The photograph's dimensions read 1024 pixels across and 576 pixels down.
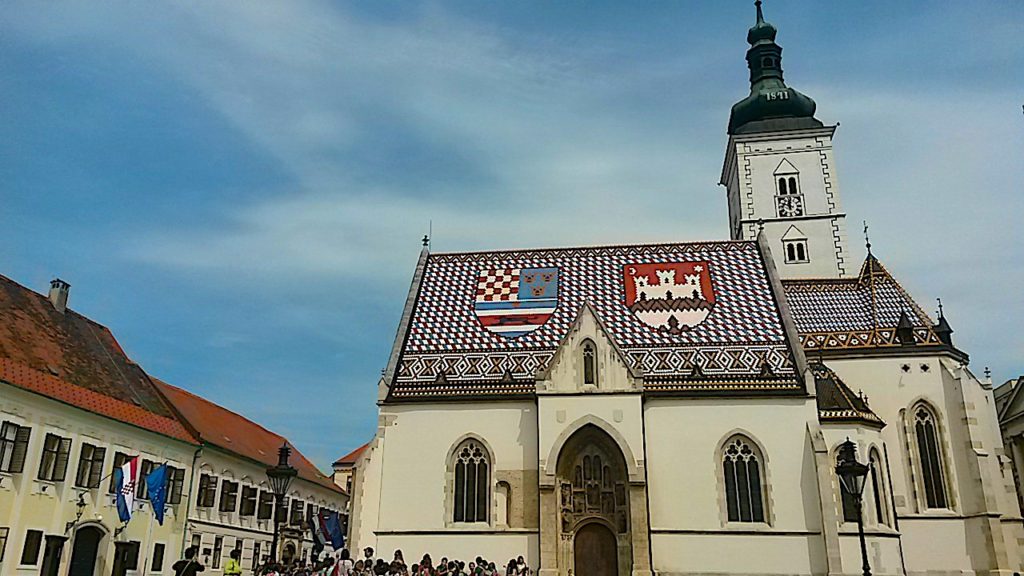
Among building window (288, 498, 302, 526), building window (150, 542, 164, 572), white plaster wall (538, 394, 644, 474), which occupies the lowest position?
building window (150, 542, 164, 572)

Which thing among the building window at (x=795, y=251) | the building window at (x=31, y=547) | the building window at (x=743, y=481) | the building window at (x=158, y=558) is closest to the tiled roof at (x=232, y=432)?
the building window at (x=158, y=558)

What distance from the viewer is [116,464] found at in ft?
90.0

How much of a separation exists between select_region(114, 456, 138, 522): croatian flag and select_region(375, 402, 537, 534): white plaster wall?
8123 mm

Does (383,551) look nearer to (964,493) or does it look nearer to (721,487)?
(721,487)

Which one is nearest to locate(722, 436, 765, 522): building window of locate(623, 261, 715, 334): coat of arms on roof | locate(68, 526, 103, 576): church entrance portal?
locate(623, 261, 715, 334): coat of arms on roof

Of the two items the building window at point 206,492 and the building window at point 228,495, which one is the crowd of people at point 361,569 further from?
the building window at point 228,495

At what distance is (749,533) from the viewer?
2412 centimetres

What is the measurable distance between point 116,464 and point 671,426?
1929 centimetres

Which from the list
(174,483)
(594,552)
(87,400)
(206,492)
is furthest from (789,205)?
(87,400)

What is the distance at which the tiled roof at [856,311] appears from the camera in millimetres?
31219

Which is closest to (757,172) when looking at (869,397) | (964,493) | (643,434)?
(869,397)

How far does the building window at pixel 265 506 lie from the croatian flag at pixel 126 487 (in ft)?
42.3

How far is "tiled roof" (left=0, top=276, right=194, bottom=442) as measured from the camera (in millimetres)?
25109

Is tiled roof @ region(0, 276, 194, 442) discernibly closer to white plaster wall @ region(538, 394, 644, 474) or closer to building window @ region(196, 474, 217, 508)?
building window @ region(196, 474, 217, 508)
